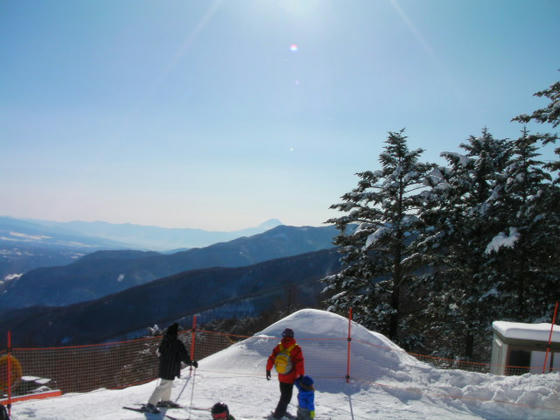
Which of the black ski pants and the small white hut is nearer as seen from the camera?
the black ski pants

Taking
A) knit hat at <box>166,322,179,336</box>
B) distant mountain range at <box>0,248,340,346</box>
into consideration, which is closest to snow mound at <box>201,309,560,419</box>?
knit hat at <box>166,322,179,336</box>

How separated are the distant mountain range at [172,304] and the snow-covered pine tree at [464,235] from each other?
278 ft

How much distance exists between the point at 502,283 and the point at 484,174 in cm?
540

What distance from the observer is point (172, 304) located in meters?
168

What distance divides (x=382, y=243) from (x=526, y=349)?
883 cm

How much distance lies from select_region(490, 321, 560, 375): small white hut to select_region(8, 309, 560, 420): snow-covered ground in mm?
1816

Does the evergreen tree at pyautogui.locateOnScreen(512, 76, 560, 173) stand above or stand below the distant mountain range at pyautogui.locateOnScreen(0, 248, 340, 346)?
above

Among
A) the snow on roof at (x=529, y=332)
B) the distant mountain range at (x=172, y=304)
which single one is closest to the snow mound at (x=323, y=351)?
the snow on roof at (x=529, y=332)

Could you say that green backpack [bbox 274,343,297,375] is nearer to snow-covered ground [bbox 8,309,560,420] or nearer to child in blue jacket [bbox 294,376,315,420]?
child in blue jacket [bbox 294,376,315,420]

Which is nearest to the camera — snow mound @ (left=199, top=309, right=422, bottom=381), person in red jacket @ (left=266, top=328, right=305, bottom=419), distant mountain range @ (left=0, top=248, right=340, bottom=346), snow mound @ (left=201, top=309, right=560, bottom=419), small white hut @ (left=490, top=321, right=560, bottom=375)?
person in red jacket @ (left=266, top=328, right=305, bottom=419)

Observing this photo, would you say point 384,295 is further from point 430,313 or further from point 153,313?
point 153,313

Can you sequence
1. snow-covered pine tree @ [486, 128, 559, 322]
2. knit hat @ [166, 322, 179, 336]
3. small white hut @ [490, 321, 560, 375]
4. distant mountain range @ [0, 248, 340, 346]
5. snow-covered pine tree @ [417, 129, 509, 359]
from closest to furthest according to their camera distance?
knit hat @ [166, 322, 179, 336] → small white hut @ [490, 321, 560, 375] → snow-covered pine tree @ [486, 128, 559, 322] → snow-covered pine tree @ [417, 129, 509, 359] → distant mountain range @ [0, 248, 340, 346]

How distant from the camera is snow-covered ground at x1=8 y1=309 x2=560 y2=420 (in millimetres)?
7480

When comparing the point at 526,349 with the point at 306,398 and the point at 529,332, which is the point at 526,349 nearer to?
the point at 529,332
